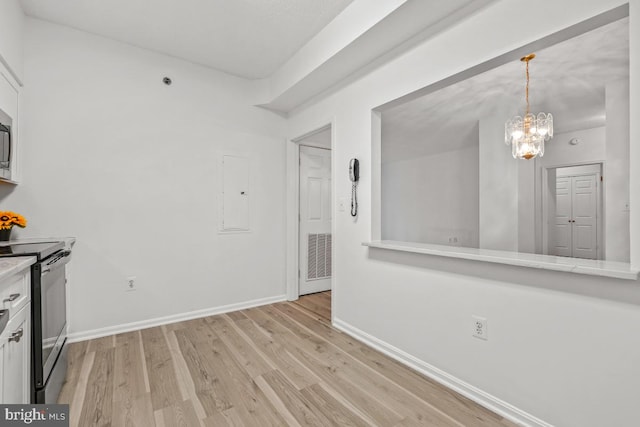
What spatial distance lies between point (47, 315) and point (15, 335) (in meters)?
0.41

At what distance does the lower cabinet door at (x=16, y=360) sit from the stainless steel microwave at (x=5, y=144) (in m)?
1.19

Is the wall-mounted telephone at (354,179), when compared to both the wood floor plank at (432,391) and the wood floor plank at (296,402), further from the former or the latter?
the wood floor plank at (296,402)

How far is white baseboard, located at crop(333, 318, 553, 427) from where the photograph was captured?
163 cm

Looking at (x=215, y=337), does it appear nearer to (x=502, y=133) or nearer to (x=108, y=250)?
(x=108, y=250)

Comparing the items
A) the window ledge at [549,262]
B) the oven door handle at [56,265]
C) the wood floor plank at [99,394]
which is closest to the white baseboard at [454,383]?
the window ledge at [549,262]

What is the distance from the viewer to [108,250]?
109 inches

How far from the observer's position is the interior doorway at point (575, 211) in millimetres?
5531

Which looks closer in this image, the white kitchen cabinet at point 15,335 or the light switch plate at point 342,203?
the white kitchen cabinet at point 15,335

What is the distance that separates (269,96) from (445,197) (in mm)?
4352

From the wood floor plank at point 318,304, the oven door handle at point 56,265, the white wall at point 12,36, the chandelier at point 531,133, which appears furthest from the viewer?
the wood floor plank at point 318,304

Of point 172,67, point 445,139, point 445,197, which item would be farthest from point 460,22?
point 445,197

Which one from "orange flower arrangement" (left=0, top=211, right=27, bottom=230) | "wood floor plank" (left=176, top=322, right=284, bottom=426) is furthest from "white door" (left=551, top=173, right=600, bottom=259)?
"orange flower arrangement" (left=0, top=211, right=27, bottom=230)

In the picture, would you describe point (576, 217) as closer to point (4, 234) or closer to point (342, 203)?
point (342, 203)

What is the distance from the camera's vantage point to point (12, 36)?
216cm
